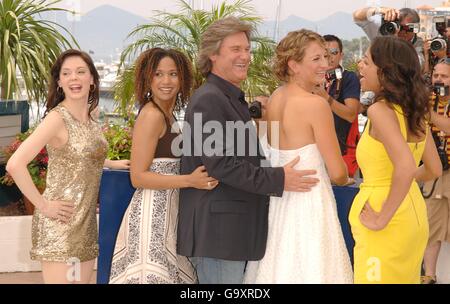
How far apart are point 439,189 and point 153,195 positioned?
2.17m

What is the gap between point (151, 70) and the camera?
3.46m

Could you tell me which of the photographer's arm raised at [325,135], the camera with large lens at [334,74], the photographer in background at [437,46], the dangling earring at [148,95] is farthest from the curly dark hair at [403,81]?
the camera with large lens at [334,74]

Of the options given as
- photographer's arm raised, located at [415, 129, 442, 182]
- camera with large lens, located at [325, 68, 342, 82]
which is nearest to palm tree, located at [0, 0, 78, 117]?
camera with large lens, located at [325, 68, 342, 82]

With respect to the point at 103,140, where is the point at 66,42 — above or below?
above

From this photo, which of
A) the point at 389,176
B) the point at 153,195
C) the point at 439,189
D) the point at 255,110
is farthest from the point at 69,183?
the point at 439,189

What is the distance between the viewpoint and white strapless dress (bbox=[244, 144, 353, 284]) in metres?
3.10

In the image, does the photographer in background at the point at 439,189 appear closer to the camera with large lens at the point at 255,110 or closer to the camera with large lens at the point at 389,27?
the camera with large lens at the point at 389,27

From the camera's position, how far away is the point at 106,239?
4.10 metres

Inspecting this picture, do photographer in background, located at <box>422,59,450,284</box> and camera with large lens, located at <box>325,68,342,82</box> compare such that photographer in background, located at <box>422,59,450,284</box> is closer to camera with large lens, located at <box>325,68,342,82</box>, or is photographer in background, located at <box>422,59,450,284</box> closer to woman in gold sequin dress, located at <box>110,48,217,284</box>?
camera with large lens, located at <box>325,68,342,82</box>

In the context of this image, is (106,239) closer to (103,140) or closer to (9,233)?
(103,140)

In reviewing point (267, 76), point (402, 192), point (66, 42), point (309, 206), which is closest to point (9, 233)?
point (66, 42)

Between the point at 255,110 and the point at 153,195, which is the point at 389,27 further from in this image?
the point at 153,195

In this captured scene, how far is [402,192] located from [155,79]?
3.92 ft

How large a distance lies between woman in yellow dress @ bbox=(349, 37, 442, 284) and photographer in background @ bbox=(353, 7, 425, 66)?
1.78 meters
